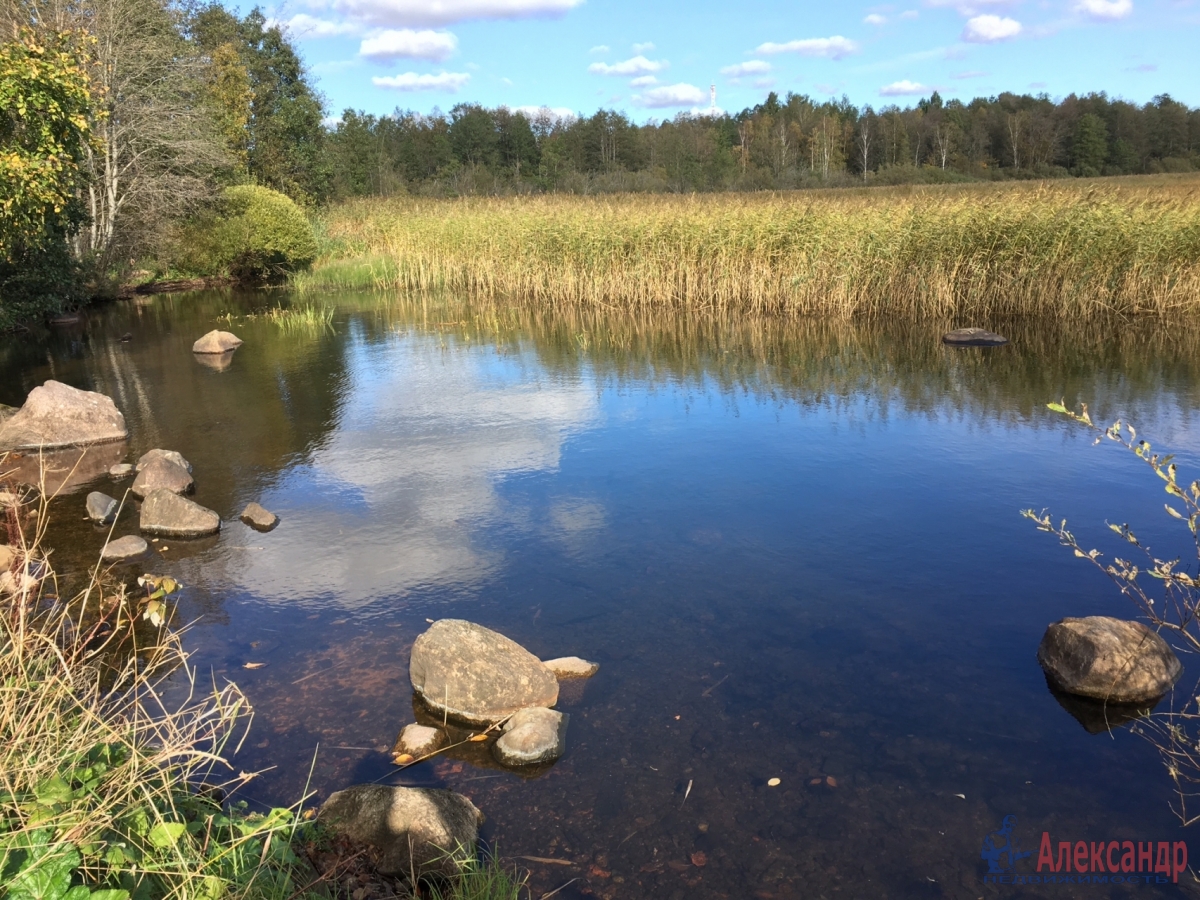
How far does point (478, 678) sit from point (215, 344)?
39.8ft

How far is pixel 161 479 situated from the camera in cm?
768

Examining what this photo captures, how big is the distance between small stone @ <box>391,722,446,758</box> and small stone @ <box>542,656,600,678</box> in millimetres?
735

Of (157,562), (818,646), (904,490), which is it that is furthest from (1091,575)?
(157,562)

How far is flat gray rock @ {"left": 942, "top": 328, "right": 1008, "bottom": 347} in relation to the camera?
13.6 m

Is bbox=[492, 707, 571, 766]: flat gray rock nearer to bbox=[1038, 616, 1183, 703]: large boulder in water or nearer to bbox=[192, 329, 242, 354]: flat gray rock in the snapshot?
bbox=[1038, 616, 1183, 703]: large boulder in water

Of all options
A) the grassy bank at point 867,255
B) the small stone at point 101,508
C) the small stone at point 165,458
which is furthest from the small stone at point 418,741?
the grassy bank at point 867,255

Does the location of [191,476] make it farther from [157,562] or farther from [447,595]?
[447,595]

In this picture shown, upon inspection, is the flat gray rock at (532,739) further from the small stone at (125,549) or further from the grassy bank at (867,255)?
the grassy bank at (867,255)

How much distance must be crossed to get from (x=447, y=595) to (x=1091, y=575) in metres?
4.40

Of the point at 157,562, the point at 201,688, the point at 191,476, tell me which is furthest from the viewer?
the point at 191,476

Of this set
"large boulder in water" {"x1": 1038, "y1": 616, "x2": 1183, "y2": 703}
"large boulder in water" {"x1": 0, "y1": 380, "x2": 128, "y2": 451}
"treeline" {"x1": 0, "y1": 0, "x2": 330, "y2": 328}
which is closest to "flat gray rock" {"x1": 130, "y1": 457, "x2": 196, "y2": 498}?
"large boulder in water" {"x1": 0, "y1": 380, "x2": 128, "y2": 451}

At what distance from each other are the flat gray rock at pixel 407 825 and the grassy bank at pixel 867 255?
1401 cm

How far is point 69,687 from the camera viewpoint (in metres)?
2.97

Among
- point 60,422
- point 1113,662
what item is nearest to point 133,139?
point 60,422
